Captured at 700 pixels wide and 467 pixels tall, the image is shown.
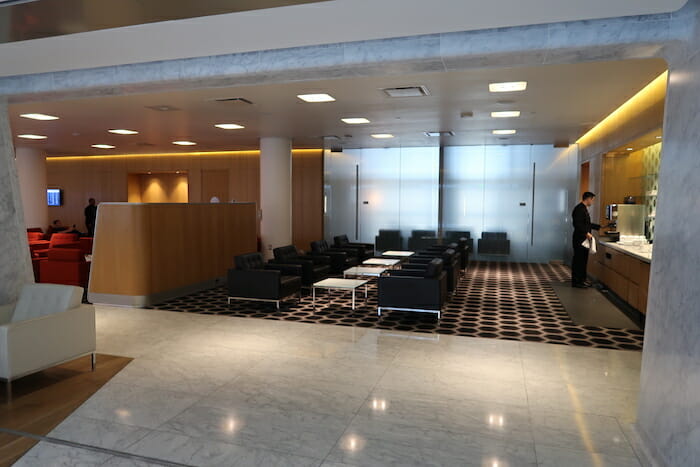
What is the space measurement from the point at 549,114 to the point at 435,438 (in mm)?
7128

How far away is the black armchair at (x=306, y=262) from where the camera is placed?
9.32 meters

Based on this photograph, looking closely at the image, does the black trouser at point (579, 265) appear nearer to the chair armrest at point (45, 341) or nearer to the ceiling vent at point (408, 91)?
the ceiling vent at point (408, 91)

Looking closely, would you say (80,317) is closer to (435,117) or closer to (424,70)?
(424,70)

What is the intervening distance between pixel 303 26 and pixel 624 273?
665 cm

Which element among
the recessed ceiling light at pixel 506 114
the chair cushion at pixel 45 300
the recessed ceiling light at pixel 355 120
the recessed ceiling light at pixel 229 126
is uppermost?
the recessed ceiling light at pixel 355 120

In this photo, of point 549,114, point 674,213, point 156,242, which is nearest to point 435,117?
point 549,114

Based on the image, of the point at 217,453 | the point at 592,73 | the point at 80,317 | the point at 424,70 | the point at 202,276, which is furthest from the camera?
the point at 202,276

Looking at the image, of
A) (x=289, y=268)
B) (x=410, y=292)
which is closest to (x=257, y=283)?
(x=289, y=268)

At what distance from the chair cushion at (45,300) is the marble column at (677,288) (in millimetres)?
5194

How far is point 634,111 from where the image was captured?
26.7 feet

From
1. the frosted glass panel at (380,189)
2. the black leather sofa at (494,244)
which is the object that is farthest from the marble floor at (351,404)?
the frosted glass panel at (380,189)

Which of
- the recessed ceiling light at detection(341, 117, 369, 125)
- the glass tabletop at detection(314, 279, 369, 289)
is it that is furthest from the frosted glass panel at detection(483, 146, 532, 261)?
the glass tabletop at detection(314, 279, 369, 289)

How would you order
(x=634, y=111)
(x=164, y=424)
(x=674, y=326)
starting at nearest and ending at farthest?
(x=674, y=326) < (x=164, y=424) < (x=634, y=111)

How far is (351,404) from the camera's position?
14.1 ft
